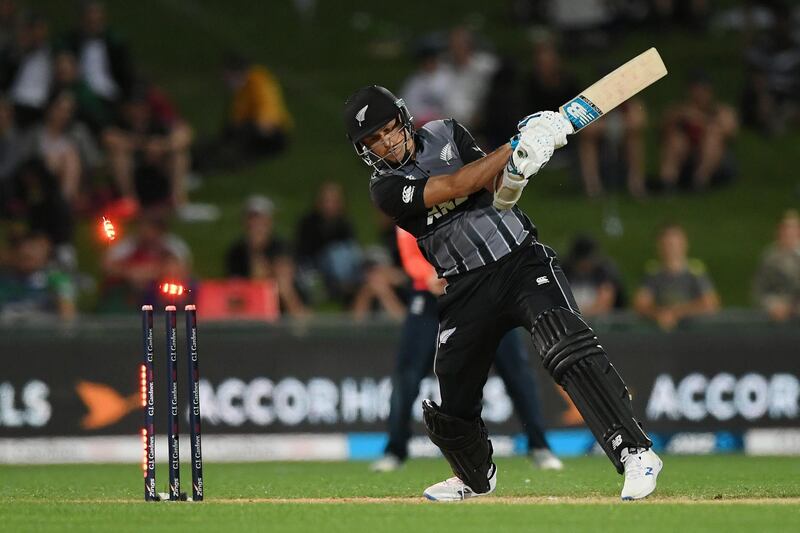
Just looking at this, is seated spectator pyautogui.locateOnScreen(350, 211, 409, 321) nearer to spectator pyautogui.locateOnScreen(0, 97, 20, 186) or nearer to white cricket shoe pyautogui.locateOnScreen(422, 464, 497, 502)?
spectator pyautogui.locateOnScreen(0, 97, 20, 186)

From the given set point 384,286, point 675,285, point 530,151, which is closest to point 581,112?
point 530,151

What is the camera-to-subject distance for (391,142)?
7.41 meters

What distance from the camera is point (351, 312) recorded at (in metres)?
13.8

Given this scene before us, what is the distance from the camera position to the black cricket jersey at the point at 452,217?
7.40m

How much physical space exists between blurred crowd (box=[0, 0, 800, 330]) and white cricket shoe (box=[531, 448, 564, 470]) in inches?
103

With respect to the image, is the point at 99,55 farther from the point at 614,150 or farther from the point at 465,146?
the point at 465,146

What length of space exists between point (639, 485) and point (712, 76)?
43.3 feet

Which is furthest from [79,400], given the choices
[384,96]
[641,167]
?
[641,167]

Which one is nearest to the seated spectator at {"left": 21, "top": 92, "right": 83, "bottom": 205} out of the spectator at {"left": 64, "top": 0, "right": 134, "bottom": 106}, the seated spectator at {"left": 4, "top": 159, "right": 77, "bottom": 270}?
the seated spectator at {"left": 4, "top": 159, "right": 77, "bottom": 270}

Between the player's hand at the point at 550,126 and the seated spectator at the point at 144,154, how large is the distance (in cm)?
904

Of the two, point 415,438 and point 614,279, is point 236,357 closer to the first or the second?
point 415,438

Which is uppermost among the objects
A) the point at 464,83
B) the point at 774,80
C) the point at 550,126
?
the point at 774,80

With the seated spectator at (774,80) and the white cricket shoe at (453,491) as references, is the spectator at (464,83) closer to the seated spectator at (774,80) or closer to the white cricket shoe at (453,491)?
the seated spectator at (774,80)

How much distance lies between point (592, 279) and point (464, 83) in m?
3.82
